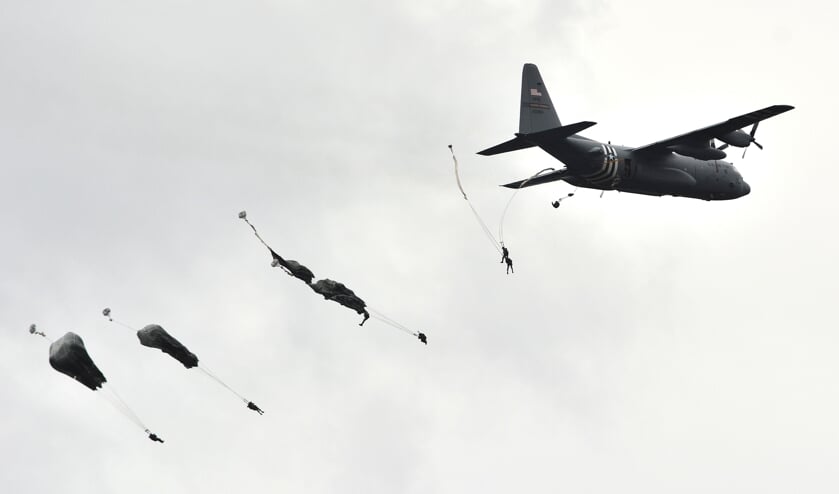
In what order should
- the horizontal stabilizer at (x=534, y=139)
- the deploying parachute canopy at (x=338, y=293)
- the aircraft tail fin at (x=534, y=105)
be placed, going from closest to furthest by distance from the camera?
1. the deploying parachute canopy at (x=338, y=293)
2. the horizontal stabilizer at (x=534, y=139)
3. the aircraft tail fin at (x=534, y=105)

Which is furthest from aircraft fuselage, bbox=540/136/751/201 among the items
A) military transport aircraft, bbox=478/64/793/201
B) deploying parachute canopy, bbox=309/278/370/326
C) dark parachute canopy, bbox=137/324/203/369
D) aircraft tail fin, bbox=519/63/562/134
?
dark parachute canopy, bbox=137/324/203/369

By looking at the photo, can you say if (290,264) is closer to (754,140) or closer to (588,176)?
(588,176)

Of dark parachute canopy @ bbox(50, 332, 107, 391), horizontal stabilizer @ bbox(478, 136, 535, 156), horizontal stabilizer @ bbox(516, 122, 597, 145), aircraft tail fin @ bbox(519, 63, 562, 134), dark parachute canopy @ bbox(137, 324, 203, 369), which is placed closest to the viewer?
dark parachute canopy @ bbox(50, 332, 107, 391)

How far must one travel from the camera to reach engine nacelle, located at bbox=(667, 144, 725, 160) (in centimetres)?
5734

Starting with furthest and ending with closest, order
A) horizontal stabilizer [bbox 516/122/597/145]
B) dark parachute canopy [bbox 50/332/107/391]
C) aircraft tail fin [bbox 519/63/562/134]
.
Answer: aircraft tail fin [bbox 519/63/562/134] → horizontal stabilizer [bbox 516/122/597/145] → dark parachute canopy [bbox 50/332/107/391]

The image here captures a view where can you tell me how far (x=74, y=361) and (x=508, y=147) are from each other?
24.9m

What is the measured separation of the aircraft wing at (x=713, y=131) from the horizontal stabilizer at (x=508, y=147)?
6.89 metres

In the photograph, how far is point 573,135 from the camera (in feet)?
181

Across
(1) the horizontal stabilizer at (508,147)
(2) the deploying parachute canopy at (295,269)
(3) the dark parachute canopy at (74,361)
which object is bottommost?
(3) the dark parachute canopy at (74,361)

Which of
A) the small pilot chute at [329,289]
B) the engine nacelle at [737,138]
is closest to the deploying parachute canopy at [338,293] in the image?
the small pilot chute at [329,289]

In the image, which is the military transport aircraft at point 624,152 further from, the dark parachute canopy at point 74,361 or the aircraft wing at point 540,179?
the dark parachute canopy at point 74,361

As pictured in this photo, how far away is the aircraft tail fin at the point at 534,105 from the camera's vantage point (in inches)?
2203

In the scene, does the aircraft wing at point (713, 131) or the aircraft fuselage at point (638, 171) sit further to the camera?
the aircraft fuselage at point (638, 171)

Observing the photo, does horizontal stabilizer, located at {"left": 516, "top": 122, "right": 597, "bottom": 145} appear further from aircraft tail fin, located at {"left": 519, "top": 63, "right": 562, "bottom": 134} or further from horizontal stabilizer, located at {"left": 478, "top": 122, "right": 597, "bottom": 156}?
aircraft tail fin, located at {"left": 519, "top": 63, "right": 562, "bottom": 134}
